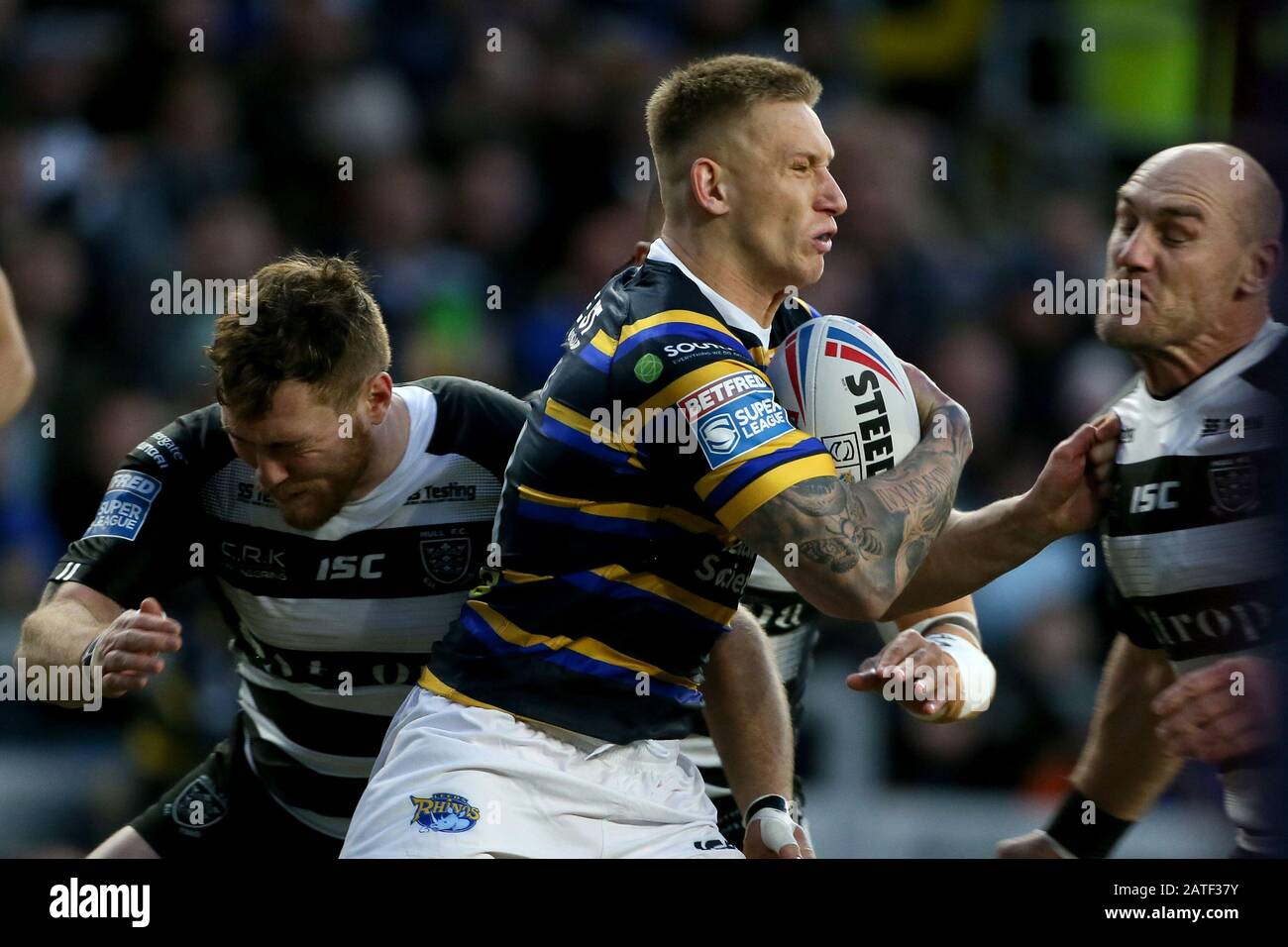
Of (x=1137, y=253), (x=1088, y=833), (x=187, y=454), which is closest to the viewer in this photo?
(x=1137, y=253)

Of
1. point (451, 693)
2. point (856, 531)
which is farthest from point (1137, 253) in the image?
point (451, 693)

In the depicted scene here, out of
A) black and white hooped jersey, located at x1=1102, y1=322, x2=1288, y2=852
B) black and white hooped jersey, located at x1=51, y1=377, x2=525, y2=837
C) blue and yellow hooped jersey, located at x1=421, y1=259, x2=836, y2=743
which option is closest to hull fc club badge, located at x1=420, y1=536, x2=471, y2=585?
black and white hooped jersey, located at x1=51, y1=377, x2=525, y2=837

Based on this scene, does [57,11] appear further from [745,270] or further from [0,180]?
[745,270]

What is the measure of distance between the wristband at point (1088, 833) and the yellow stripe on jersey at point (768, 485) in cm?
→ 149

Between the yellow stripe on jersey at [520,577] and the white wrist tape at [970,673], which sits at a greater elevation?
the yellow stripe on jersey at [520,577]

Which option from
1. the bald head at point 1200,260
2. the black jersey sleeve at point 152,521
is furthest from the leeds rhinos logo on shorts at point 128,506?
the bald head at point 1200,260

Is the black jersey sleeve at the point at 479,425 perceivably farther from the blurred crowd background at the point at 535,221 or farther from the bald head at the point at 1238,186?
the blurred crowd background at the point at 535,221

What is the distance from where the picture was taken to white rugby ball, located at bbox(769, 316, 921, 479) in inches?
121

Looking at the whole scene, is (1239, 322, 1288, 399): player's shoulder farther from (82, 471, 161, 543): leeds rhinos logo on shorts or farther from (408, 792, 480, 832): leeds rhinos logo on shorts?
(82, 471, 161, 543): leeds rhinos logo on shorts

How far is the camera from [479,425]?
342 centimetres

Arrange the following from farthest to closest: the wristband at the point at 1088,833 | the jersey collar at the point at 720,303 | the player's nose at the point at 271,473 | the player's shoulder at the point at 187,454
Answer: the wristband at the point at 1088,833 < the player's shoulder at the point at 187,454 < the player's nose at the point at 271,473 < the jersey collar at the point at 720,303

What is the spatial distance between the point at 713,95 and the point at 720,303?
0.39 m

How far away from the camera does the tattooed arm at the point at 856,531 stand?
277 centimetres

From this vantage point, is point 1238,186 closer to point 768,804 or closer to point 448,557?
point 768,804
